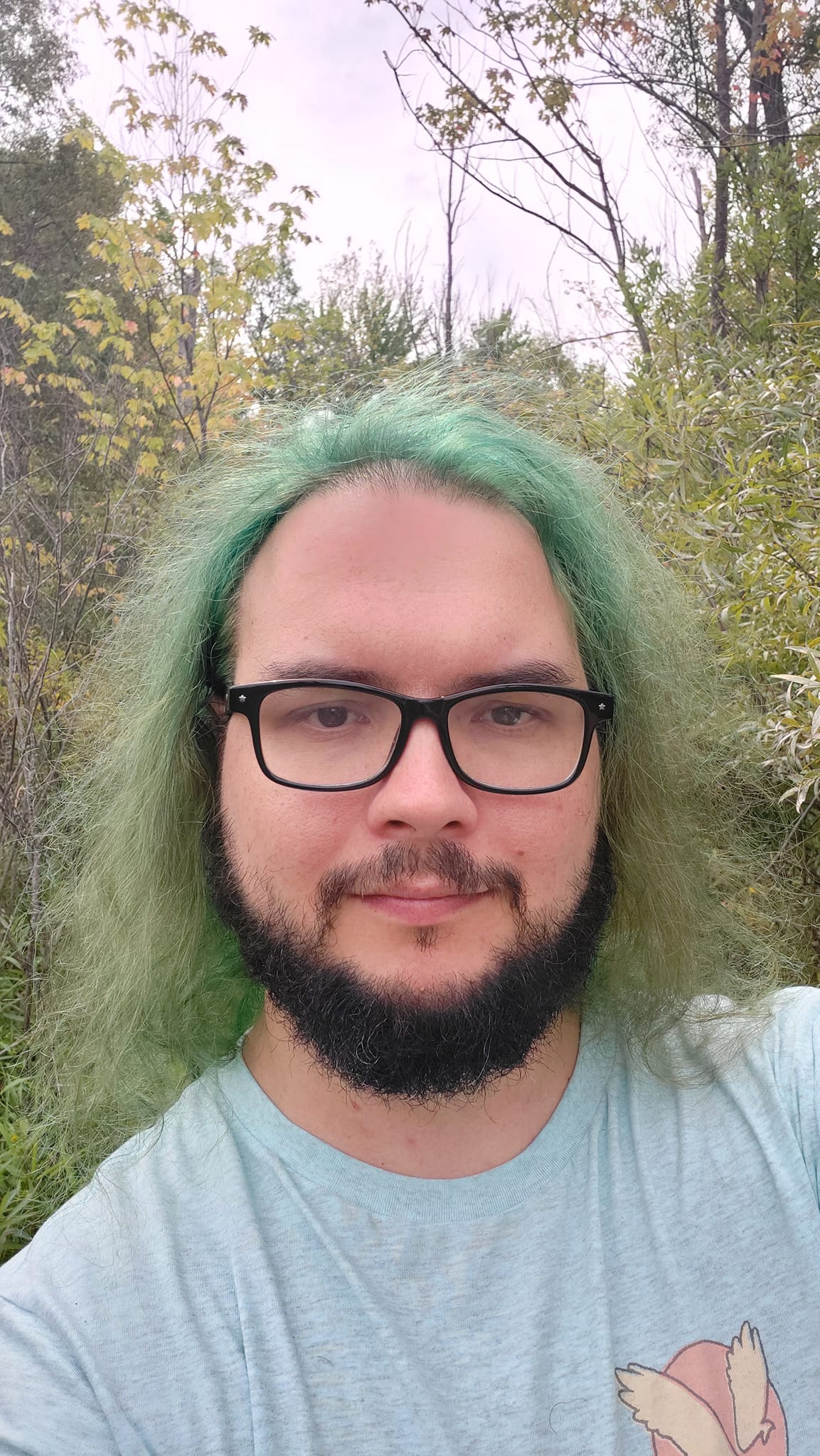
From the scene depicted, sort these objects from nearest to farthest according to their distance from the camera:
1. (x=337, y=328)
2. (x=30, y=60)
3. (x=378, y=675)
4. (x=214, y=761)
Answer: (x=378, y=675)
(x=214, y=761)
(x=337, y=328)
(x=30, y=60)

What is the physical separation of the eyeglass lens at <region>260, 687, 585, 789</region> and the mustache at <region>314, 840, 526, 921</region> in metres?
0.10

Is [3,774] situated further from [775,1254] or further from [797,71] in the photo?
[797,71]

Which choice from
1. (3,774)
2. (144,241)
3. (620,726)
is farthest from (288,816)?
(144,241)

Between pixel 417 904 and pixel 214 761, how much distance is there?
0.49 metres

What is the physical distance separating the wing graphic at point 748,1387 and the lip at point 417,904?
0.60 meters

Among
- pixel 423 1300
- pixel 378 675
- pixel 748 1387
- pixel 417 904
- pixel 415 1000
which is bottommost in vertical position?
pixel 748 1387

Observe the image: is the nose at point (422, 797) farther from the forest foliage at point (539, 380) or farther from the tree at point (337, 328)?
the tree at point (337, 328)

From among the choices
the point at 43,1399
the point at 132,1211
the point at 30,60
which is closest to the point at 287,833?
the point at 132,1211

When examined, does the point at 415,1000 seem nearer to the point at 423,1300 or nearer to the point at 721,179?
the point at 423,1300

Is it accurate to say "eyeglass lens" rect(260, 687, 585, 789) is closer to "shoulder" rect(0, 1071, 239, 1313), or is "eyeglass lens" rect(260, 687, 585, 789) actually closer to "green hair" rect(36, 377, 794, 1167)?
"green hair" rect(36, 377, 794, 1167)

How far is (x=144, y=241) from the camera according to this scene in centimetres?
582

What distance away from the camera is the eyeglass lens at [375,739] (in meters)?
1.12

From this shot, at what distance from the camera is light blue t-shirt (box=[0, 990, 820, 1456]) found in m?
0.96

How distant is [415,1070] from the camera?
1.11 meters
